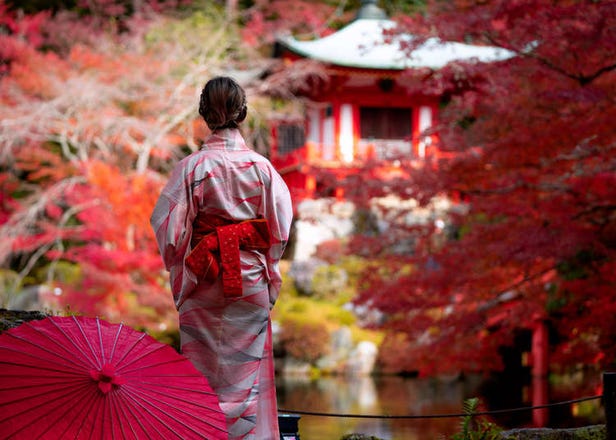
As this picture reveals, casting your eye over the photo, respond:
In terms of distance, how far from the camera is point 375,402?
1074cm

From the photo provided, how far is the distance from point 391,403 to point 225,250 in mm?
8306

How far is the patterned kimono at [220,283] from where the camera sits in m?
2.81

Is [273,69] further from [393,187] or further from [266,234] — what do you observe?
[266,234]

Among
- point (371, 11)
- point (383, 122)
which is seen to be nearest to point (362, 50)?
point (371, 11)

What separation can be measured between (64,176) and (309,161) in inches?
185

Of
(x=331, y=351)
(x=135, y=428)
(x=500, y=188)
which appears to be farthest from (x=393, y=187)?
(x=331, y=351)

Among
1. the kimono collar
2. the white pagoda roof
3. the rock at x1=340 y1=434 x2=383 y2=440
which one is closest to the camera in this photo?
the kimono collar

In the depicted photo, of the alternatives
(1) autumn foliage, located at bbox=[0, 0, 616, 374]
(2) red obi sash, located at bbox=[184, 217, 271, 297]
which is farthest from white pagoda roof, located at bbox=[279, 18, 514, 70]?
(2) red obi sash, located at bbox=[184, 217, 271, 297]

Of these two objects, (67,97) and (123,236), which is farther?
(67,97)

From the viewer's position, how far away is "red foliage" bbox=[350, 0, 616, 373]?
5.87 m

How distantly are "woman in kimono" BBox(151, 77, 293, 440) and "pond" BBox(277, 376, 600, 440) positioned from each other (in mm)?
4535

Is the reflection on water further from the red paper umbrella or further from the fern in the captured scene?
the red paper umbrella

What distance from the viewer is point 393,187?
7750mm

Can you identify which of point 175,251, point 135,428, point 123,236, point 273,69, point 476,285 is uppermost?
point 273,69
